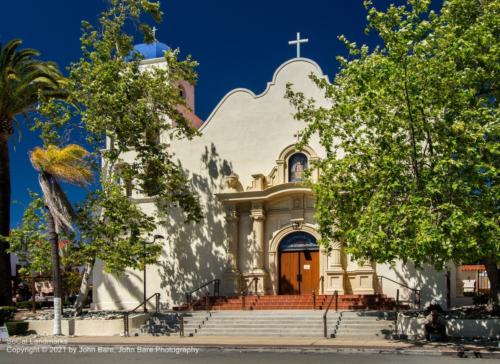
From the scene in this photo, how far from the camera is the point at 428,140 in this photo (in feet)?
60.2

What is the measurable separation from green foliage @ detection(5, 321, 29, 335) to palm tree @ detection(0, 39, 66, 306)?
11.0ft

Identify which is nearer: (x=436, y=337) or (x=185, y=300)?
(x=436, y=337)

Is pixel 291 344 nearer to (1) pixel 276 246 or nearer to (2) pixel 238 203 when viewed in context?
(1) pixel 276 246

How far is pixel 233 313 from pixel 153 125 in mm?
7905

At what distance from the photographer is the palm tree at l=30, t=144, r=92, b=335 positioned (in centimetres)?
2356

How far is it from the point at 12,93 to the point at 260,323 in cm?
1375

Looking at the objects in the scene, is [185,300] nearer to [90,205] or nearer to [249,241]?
[249,241]

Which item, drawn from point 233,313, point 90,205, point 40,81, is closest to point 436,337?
point 233,313

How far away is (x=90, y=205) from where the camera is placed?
2473cm

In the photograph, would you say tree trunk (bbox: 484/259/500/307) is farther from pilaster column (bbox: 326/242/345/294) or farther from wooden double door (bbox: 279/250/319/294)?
wooden double door (bbox: 279/250/319/294)

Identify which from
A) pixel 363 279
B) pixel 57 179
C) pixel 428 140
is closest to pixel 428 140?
pixel 428 140

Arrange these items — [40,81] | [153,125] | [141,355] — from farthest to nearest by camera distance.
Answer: [40,81] → [153,125] → [141,355]

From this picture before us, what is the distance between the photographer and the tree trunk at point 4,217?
26688mm

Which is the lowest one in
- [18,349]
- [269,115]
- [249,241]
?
[18,349]
